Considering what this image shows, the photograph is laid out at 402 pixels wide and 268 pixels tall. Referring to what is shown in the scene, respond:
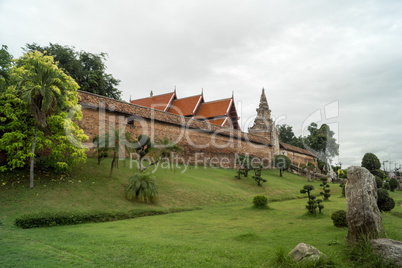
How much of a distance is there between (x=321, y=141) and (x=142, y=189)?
33.4 meters

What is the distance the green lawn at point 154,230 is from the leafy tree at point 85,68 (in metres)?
12.8

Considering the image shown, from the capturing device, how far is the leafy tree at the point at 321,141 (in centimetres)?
4016

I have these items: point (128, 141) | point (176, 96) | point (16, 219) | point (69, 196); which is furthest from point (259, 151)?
point (16, 219)

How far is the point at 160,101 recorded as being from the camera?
30.1 metres

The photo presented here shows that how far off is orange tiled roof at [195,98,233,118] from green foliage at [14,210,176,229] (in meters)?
19.1

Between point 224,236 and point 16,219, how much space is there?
6.17 m

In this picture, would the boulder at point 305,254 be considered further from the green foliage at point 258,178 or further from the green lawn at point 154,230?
the green foliage at point 258,178

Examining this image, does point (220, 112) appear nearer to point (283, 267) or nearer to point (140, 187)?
point (140, 187)

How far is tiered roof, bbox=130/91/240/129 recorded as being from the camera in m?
29.0

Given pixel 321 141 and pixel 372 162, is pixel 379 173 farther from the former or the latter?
pixel 321 141

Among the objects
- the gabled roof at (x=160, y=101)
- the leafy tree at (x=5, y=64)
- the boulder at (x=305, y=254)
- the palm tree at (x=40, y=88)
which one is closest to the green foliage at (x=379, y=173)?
the gabled roof at (x=160, y=101)

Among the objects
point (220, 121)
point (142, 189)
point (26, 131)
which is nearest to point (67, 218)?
point (142, 189)

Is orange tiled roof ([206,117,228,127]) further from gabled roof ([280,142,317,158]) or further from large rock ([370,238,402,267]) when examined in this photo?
large rock ([370,238,402,267])

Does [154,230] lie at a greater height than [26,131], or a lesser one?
lesser
